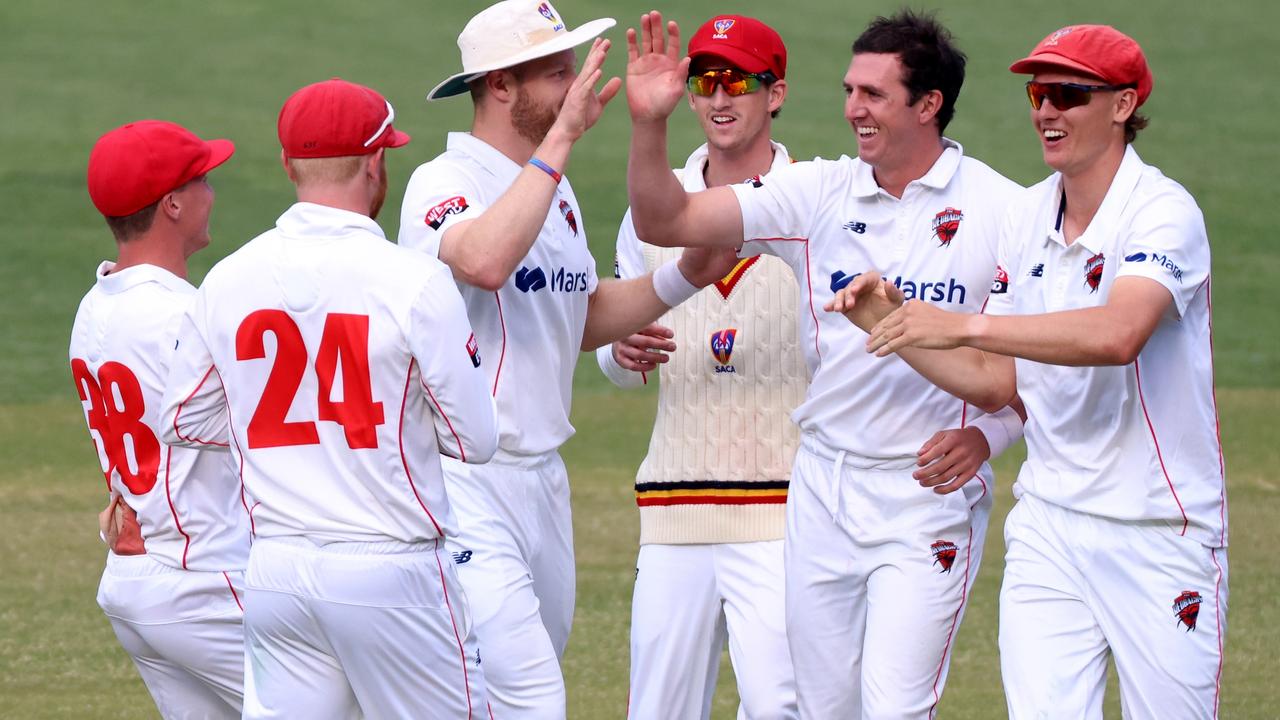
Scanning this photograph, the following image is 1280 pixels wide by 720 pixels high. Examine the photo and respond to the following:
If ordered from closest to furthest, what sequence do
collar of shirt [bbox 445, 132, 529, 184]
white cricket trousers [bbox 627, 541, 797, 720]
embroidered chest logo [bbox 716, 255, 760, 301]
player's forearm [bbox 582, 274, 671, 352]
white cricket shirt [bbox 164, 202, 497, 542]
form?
white cricket shirt [bbox 164, 202, 497, 542]
collar of shirt [bbox 445, 132, 529, 184]
player's forearm [bbox 582, 274, 671, 352]
white cricket trousers [bbox 627, 541, 797, 720]
embroidered chest logo [bbox 716, 255, 760, 301]

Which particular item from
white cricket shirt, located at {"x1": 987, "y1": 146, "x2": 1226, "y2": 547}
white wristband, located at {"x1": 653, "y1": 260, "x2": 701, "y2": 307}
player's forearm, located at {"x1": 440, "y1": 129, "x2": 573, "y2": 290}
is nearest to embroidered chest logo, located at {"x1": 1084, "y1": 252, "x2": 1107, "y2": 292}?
white cricket shirt, located at {"x1": 987, "y1": 146, "x2": 1226, "y2": 547}

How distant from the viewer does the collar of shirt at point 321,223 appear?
4766 mm

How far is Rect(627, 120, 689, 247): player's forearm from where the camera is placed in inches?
222

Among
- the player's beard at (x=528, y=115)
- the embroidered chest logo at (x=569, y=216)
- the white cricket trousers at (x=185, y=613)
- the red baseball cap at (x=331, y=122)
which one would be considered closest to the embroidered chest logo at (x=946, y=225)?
the embroidered chest logo at (x=569, y=216)

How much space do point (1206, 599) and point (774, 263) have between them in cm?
208

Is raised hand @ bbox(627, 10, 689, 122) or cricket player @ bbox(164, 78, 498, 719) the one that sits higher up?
raised hand @ bbox(627, 10, 689, 122)

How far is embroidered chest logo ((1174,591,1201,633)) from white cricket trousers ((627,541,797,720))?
1.63m

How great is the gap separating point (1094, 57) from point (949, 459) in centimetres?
128

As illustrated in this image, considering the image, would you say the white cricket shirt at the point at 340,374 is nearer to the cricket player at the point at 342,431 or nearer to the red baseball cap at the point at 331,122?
the cricket player at the point at 342,431

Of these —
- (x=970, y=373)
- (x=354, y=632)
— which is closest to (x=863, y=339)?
(x=970, y=373)

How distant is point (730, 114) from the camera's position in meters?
6.50

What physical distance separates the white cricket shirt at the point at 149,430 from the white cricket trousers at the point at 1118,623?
7.90 feet

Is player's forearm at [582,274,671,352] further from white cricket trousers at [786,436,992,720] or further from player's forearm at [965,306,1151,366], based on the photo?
player's forearm at [965,306,1151,366]

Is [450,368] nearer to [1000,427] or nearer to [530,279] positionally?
[530,279]
